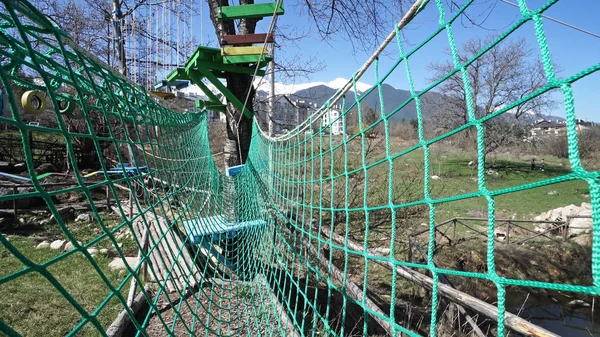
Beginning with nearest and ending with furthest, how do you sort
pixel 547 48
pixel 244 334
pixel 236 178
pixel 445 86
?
1. pixel 547 48
2. pixel 244 334
3. pixel 236 178
4. pixel 445 86

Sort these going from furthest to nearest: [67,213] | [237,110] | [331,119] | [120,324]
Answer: [67,213] < [237,110] < [120,324] < [331,119]

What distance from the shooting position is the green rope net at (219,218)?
838 millimetres

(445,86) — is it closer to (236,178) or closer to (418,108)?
(236,178)

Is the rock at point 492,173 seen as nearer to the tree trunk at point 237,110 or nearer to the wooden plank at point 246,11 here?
the tree trunk at point 237,110

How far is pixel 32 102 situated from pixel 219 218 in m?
2.57

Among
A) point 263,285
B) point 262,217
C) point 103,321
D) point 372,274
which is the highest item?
point 262,217

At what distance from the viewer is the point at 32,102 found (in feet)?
3.70

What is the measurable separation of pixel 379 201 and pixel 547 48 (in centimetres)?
461

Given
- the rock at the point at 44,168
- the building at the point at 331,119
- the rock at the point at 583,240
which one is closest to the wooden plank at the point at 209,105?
the building at the point at 331,119

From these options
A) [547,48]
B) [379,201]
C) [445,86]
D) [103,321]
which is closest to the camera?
[547,48]

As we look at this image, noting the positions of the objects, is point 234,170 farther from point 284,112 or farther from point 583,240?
point 583,240

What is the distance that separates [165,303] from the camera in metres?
3.20

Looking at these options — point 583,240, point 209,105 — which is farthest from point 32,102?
point 583,240

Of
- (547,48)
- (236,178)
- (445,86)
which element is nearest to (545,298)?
(236,178)
